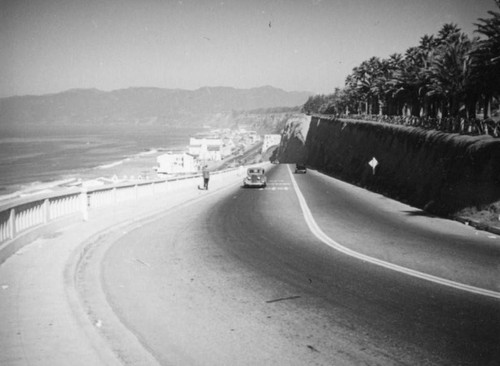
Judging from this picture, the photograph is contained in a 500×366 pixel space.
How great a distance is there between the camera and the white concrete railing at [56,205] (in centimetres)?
923

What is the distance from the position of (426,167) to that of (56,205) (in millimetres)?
23107

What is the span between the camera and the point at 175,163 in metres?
125

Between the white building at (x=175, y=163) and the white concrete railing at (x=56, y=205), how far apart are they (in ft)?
306

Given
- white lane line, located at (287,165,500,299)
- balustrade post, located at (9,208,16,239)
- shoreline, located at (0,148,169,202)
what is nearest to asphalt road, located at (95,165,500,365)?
white lane line, located at (287,165,500,299)

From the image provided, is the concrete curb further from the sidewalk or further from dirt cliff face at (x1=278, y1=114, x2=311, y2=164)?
dirt cliff face at (x1=278, y1=114, x2=311, y2=164)

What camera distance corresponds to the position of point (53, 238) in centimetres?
1107

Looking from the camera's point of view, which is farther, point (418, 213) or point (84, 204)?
point (418, 213)

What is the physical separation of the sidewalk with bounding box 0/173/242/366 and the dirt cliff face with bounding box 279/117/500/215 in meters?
17.2

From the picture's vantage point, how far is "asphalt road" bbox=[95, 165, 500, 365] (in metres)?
5.31

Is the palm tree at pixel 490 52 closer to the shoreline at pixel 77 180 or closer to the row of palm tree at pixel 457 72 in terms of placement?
the row of palm tree at pixel 457 72

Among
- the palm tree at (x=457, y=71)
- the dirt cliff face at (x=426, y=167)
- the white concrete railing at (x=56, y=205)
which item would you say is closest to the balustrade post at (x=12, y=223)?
the white concrete railing at (x=56, y=205)

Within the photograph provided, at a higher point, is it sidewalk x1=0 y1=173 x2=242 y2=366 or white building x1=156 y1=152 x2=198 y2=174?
sidewalk x1=0 y1=173 x2=242 y2=366

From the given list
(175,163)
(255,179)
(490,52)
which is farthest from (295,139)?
(490,52)

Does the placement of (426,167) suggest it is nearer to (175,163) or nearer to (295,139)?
(175,163)
